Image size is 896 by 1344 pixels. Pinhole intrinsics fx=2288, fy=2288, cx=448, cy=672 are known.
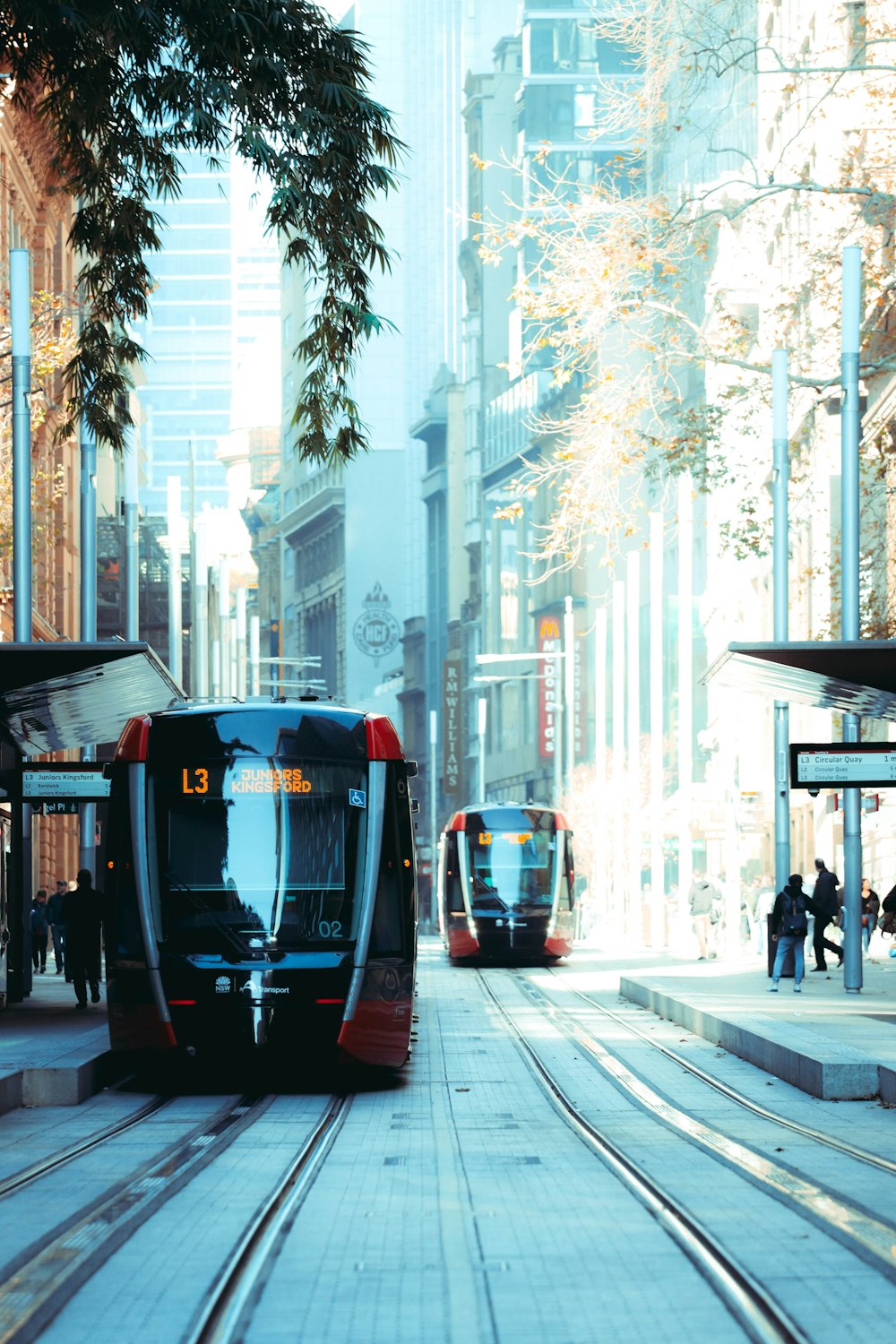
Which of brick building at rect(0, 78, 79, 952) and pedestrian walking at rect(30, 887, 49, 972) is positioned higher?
brick building at rect(0, 78, 79, 952)

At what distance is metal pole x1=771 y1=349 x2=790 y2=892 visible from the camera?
97.2 ft

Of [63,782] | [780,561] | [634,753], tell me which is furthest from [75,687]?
[634,753]

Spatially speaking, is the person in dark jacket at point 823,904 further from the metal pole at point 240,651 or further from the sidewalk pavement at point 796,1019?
the metal pole at point 240,651

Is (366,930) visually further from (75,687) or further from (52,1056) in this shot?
(75,687)

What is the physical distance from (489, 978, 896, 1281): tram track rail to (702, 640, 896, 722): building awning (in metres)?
3.60

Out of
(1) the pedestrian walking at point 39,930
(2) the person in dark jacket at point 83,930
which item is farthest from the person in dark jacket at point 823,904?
(1) the pedestrian walking at point 39,930

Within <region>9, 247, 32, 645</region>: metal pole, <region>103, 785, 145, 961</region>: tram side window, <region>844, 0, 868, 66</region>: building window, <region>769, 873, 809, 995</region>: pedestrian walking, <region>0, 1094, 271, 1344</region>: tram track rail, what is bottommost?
<region>0, 1094, 271, 1344</region>: tram track rail

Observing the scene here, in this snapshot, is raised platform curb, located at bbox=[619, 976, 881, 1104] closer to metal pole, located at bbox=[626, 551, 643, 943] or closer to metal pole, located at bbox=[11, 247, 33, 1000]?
metal pole, located at bbox=[11, 247, 33, 1000]

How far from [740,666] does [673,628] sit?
279ft

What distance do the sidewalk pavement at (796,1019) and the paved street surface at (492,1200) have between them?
0.07m

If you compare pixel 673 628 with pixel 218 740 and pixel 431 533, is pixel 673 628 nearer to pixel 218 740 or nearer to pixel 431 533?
pixel 431 533

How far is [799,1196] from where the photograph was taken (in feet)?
35.2

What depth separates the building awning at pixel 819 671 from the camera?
707 inches

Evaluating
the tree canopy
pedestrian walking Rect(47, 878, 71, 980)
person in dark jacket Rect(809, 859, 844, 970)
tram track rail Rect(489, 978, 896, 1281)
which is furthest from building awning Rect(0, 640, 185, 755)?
person in dark jacket Rect(809, 859, 844, 970)
